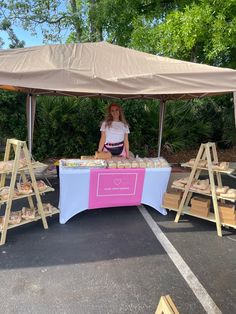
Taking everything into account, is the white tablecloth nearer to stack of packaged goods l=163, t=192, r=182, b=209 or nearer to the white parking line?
stack of packaged goods l=163, t=192, r=182, b=209

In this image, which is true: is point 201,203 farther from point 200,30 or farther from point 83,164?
point 200,30

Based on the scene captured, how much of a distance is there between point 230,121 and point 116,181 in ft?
22.5

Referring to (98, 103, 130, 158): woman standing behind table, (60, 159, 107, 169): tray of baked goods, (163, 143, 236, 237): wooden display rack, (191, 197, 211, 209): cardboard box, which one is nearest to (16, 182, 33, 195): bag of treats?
(60, 159, 107, 169): tray of baked goods

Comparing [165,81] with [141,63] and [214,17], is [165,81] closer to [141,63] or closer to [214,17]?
[141,63]

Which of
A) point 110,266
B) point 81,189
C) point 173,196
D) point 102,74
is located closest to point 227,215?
point 173,196

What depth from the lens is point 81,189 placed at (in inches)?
165

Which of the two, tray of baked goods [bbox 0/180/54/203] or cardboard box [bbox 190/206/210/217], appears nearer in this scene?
tray of baked goods [bbox 0/180/54/203]

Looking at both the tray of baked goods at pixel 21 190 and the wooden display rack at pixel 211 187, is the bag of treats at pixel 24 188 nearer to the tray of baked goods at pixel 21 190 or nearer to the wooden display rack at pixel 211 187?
the tray of baked goods at pixel 21 190

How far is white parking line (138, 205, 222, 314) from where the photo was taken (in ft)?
8.62

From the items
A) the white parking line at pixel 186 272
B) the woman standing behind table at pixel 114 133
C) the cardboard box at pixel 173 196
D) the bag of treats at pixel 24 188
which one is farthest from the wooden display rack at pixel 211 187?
the bag of treats at pixel 24 188

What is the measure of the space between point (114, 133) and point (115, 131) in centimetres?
4

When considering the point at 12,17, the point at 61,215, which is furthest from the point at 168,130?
the point at 12,17

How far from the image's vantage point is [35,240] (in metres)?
3.73

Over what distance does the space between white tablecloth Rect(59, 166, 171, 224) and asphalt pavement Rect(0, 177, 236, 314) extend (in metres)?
0.22
